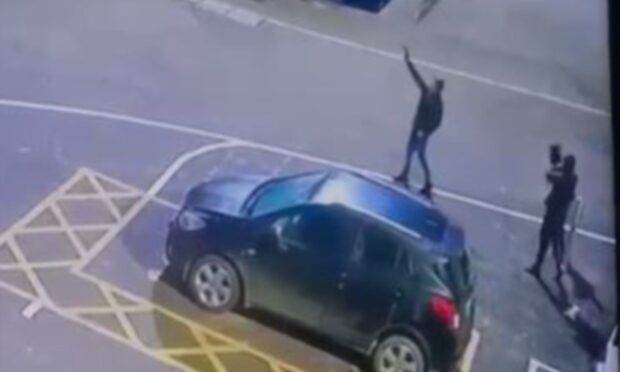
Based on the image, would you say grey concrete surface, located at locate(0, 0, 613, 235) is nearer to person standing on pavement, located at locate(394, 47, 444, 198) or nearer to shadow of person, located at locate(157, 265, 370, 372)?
person standing on pavement, located at locate(394, 47, 444, 198)

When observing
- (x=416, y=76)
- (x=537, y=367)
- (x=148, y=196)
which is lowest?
(x=537, y=367)

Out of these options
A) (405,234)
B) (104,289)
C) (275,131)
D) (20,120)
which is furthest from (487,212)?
(20,120)

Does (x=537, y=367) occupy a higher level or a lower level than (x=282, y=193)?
lower

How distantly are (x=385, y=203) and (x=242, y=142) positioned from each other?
0.16m

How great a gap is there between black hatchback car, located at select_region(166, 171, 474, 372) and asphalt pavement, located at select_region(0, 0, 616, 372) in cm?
2

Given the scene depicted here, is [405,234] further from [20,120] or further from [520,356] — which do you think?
[20,120]

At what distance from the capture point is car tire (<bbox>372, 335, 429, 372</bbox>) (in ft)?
3.84

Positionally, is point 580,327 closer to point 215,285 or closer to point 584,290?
point 584,290

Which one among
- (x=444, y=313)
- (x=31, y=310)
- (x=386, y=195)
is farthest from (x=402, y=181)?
(x=31, y=310)

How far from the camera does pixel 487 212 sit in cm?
121

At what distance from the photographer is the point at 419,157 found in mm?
1217

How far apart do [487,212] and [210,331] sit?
29 cm

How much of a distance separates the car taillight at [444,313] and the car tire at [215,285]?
0.61 ft

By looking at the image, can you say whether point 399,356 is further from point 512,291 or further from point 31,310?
point 31,310
